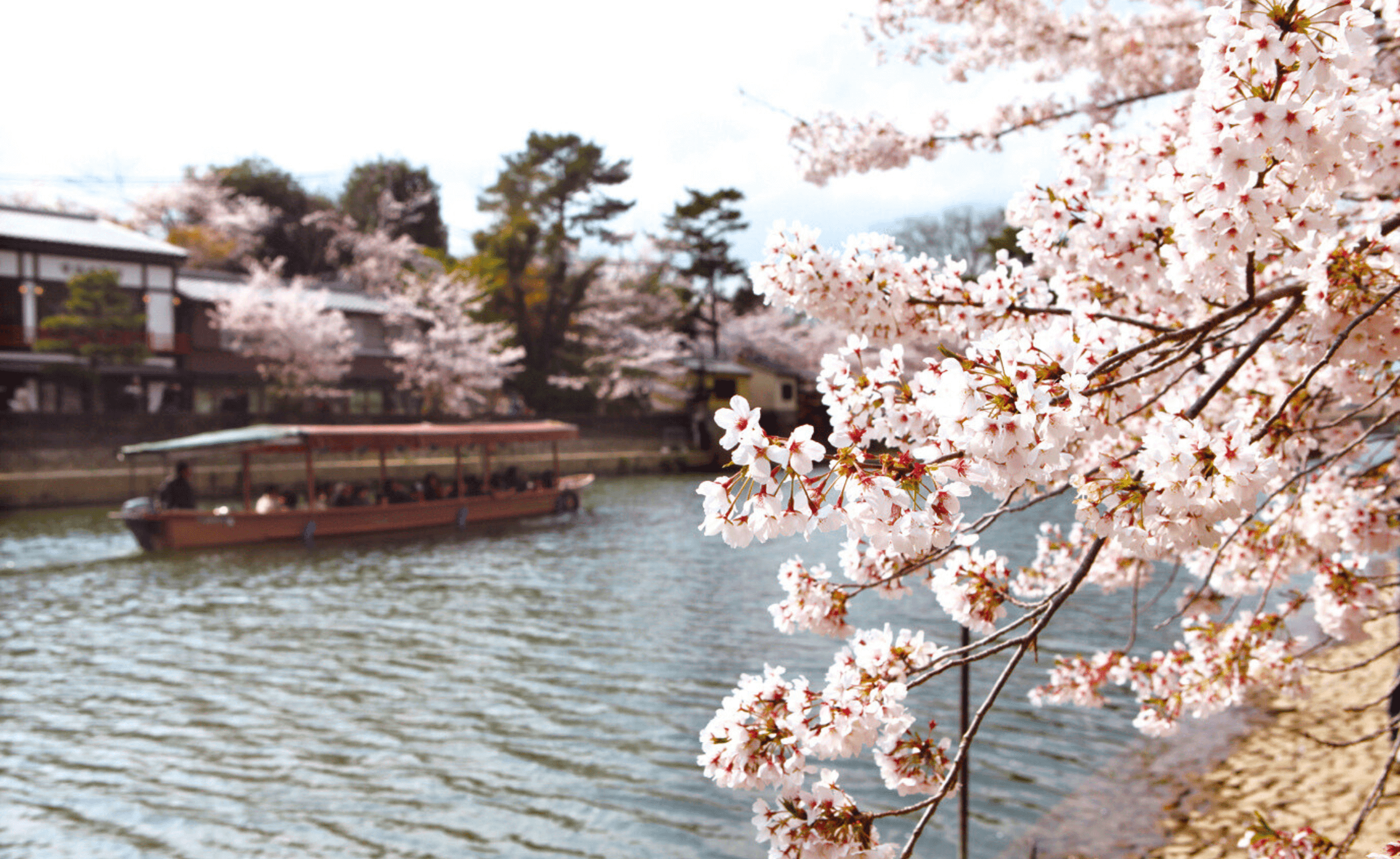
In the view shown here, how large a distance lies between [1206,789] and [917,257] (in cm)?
490

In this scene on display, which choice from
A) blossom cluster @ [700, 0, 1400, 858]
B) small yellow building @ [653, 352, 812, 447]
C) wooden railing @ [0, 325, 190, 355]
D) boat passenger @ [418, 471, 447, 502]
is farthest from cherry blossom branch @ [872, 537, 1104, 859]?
small yellow building @ [653, 352, 812, 447]

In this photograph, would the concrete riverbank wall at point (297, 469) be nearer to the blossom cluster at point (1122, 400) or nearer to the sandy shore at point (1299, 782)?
the sandy shore at point (1299, 782)

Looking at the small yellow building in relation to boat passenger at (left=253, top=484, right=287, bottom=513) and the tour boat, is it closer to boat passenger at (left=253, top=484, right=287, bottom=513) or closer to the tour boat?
the tour boat

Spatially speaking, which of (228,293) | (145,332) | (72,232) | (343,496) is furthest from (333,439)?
(72,232)

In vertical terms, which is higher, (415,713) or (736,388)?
(736,388)

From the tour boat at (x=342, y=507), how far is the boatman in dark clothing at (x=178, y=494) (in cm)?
24

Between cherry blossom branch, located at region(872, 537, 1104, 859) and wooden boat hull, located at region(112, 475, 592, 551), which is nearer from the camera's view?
cherry blossom branch, located at region(872, 537, 1104, 859)

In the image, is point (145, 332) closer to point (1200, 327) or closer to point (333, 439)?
point (333, 439)

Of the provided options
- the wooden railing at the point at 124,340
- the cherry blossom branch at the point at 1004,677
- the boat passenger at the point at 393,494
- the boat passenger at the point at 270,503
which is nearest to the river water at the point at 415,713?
the boat passenger at the point at 270,503

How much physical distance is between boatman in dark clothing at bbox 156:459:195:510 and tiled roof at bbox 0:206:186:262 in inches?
622

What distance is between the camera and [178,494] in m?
16.8

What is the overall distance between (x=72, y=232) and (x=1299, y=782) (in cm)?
3504

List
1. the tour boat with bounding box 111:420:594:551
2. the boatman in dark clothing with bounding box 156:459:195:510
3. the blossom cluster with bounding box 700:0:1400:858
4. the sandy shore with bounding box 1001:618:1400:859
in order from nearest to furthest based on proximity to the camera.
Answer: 1. the blossom cluster with bounding box 700:0:1400:858
2. the sandy shore with bounding box 1001:618:1400:859
3. the tour boat with bounding box 111:420:594:551
4. the boatman in dark clothing with bounding box 156:459:195:510

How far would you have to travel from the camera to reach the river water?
5.72 meters
